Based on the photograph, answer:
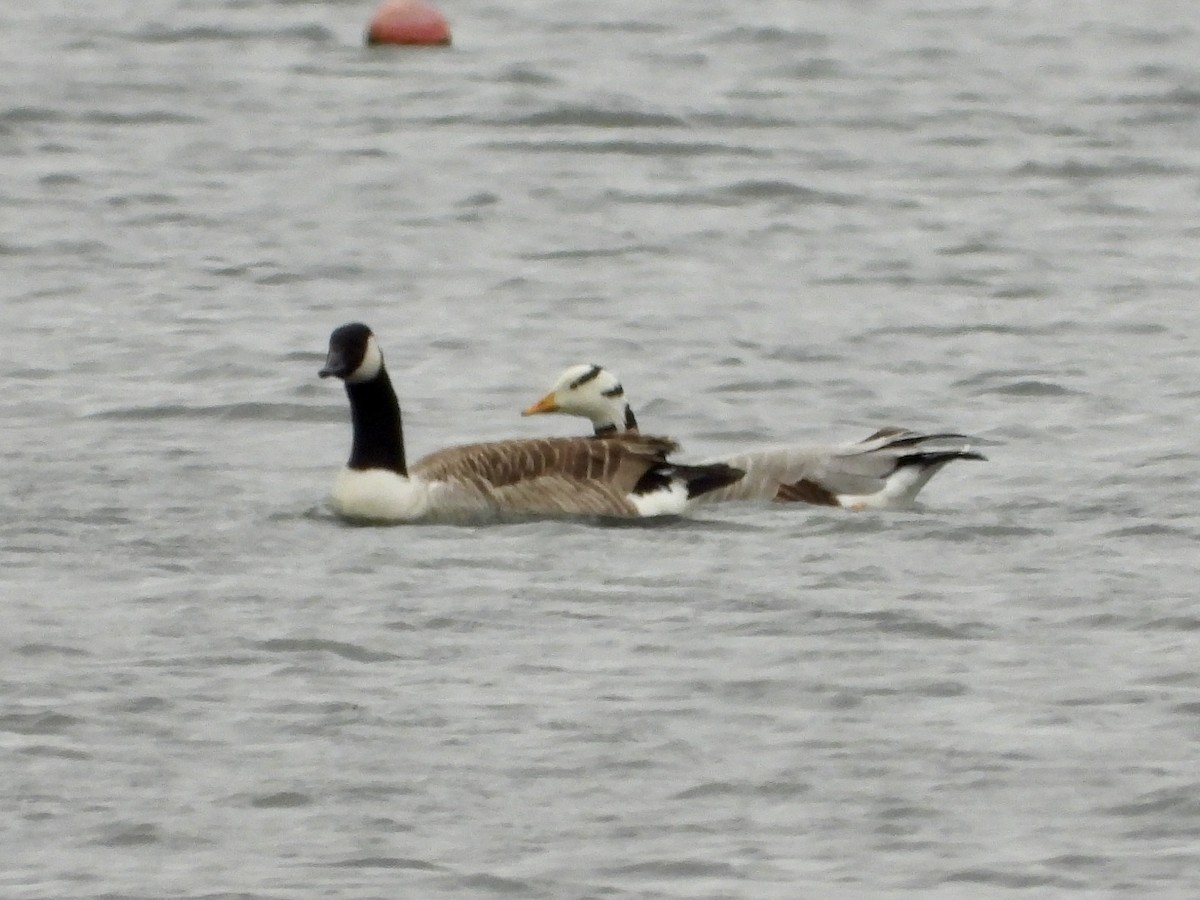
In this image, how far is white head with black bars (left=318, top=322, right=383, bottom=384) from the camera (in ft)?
48.2

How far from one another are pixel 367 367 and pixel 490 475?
0.76 m

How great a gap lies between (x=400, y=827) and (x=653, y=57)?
22414 mm

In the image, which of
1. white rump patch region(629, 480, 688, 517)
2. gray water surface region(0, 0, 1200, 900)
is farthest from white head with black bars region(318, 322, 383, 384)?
white rump patch region(629, 480, 688, 517)

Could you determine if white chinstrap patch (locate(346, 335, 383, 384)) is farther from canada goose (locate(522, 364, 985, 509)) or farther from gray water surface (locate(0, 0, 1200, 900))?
canada goose (locate(522, 364, 985, 509))

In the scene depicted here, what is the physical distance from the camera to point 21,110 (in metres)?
27.5

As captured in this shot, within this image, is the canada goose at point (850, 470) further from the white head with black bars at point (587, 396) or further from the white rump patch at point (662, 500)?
the white head with black bars at point (587, 396)

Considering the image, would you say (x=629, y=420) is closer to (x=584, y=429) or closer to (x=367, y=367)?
(x=367, y=367)

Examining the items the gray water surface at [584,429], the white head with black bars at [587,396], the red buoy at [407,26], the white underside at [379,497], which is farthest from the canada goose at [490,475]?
the red buoy at [407,26]

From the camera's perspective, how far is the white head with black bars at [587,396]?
50.2 feet

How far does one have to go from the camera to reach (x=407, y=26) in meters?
31.3

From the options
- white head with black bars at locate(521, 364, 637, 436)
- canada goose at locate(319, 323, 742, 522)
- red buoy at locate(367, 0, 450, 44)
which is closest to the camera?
canada goose at locate(319, 323, 742, 522)

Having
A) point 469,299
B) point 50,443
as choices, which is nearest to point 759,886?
point 50,443

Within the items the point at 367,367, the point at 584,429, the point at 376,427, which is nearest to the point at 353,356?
the point at 367,367

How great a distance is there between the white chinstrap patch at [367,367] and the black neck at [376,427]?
0.02m
